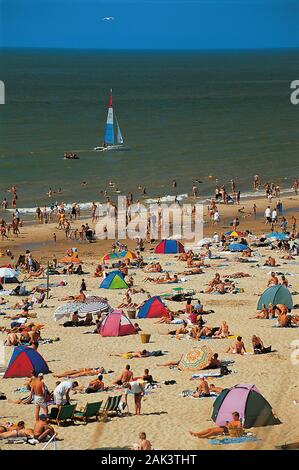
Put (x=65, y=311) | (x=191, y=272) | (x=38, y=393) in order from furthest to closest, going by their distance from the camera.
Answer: (x=191, y=272) < (x=65, y=311) < (x=38, y=393)

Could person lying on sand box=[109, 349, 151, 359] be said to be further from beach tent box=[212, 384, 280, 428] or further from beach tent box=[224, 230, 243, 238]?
beach tent box=[224, 230, 243, 238]

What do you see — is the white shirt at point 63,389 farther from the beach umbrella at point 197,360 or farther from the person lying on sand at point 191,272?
the person lying on sand at point 191,272

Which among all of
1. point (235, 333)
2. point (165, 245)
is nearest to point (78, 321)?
point (235, 333)

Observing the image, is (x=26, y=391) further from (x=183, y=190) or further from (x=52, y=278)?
(x=183, y=190)

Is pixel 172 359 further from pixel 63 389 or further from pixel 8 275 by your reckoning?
pixel 8 275

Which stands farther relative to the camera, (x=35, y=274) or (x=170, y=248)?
(x=170, y=248)

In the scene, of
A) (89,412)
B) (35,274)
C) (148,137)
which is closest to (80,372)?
(89,412)

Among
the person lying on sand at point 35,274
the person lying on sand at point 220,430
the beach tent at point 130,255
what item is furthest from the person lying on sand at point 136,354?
the beach tent at point 130,255
